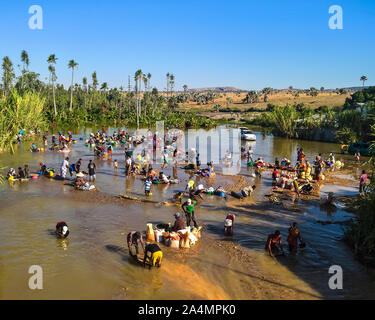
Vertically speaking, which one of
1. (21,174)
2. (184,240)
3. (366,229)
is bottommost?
(184,240)

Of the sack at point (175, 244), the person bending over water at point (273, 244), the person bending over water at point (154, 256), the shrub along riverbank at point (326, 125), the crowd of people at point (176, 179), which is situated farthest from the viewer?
the shrub along riverbank at point (326, 125)

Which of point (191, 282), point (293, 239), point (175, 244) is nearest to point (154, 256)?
point (191, 282)

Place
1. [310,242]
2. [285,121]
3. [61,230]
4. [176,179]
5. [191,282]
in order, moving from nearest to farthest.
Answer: [191,282] → [61,230] → [310,242] → [176,179] → [285,121]

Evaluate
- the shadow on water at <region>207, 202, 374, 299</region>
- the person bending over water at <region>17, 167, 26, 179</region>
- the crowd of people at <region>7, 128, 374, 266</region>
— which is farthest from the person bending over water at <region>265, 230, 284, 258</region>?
the person bending over water at <region>17, 167, 26, 179</region>

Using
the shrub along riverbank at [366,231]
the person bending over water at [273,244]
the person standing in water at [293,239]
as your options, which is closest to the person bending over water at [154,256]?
the person bending over water at [273,244]

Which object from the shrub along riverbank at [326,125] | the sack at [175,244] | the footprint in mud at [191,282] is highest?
the shrub along riverbank at [326,125]

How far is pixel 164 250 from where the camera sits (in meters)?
10.7

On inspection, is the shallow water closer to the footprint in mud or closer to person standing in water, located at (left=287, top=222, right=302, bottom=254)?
the footprint in mud

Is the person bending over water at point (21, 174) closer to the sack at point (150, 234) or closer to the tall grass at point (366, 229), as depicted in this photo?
the sack at point (150, 234)

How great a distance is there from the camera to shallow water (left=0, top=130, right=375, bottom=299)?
8477mm

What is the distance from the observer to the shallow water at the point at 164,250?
8.48 m

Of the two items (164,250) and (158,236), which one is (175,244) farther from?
(158,236)

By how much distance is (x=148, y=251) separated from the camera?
9.61m

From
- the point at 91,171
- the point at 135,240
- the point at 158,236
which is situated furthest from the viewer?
the point at 91,171
